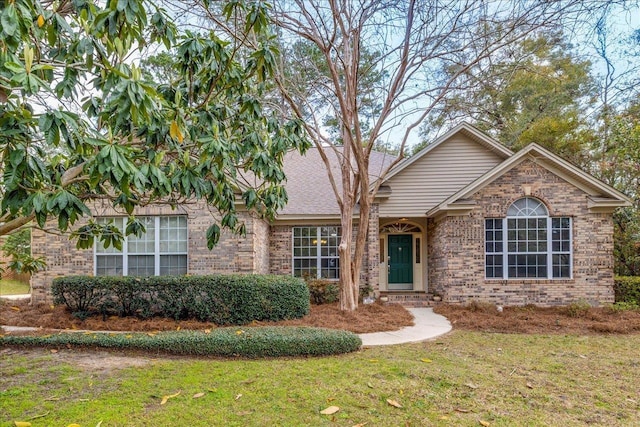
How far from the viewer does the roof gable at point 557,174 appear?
1184cm

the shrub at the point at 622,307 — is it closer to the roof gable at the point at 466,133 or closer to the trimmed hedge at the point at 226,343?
the roof gable at the point at 466,133

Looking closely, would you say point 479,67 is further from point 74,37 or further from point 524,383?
point 74,37

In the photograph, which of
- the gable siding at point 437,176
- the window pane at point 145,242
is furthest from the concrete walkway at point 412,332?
the gable siding at point 437,176

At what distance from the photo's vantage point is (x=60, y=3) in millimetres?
4605

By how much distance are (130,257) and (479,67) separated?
467 inches

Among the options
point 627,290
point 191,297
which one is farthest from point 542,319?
point 191,297

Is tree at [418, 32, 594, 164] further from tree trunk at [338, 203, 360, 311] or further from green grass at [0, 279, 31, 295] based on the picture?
green grass at [0, 279, 31, 295]

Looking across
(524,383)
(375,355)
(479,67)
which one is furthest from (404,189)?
(524,383)

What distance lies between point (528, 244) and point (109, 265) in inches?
512

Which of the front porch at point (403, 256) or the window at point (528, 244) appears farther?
the front porch at point (403, 256)

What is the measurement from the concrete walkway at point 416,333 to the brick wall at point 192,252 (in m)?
4.69

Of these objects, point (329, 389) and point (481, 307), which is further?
point (481, 307)

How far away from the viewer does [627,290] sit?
12273mm

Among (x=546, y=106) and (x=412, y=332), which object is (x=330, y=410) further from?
(x=546, y=106)
